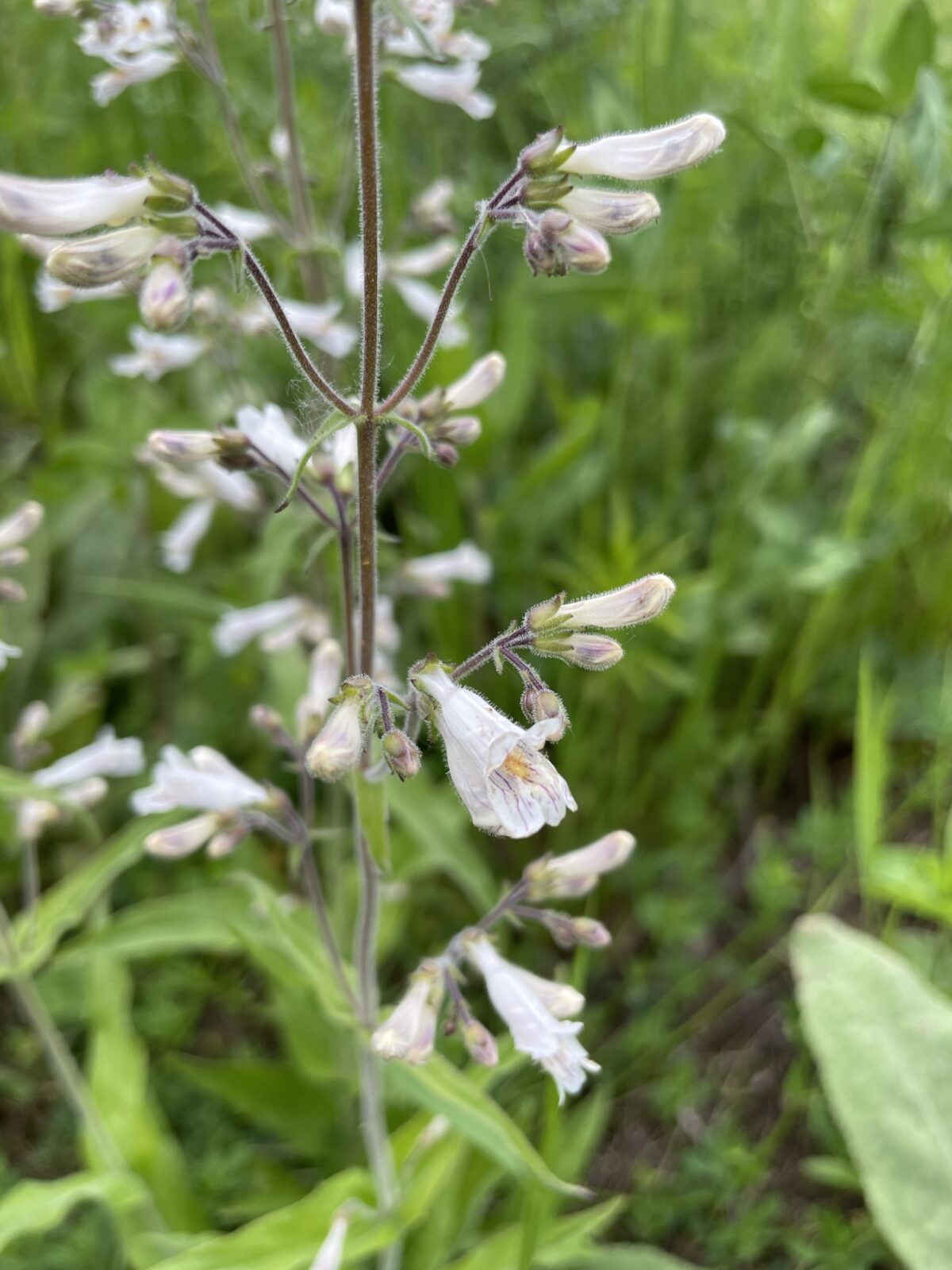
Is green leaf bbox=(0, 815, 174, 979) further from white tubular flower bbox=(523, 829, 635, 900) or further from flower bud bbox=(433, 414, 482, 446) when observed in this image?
flower bud bbox=(433, 414, 482, 446)

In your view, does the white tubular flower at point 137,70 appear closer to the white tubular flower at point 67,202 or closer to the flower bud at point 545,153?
the white tubular flower at point 67,202

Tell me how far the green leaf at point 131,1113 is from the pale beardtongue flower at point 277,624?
92 centimetres

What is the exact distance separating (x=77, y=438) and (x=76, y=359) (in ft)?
3.80

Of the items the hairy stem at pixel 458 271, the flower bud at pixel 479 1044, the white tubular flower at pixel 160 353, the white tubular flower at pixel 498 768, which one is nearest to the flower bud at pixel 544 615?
the white tubular flower at pixel 498 768

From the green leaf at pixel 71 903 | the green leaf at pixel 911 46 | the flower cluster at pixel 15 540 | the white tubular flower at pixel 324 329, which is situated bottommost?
the green leaf at pixel 71 903

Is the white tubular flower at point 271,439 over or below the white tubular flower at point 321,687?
over

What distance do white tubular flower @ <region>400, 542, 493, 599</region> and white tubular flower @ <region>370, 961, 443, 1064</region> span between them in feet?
3.95

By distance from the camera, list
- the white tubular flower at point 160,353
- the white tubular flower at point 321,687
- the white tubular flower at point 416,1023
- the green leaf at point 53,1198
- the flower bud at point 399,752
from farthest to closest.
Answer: the white tubular flower at point 160,353 → the white tubular flower at point 321,687 → the green leaf at point 53,1198 → the white tubular flower at point 416,1023 → the flower bud at point 399,752

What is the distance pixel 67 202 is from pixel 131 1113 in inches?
83.2

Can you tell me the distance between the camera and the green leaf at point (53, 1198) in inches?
77.1

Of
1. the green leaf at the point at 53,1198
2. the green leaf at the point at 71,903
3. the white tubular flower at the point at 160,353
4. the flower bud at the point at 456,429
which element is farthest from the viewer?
the white tubular flower at the point at 160,353

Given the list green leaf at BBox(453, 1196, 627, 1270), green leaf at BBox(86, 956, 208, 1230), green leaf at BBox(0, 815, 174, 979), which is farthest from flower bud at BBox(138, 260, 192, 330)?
green leaf at BBox(453, 1196, 627, 1270)

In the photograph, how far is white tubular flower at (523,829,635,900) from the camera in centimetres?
184

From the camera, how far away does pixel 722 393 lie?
3.81 meters
